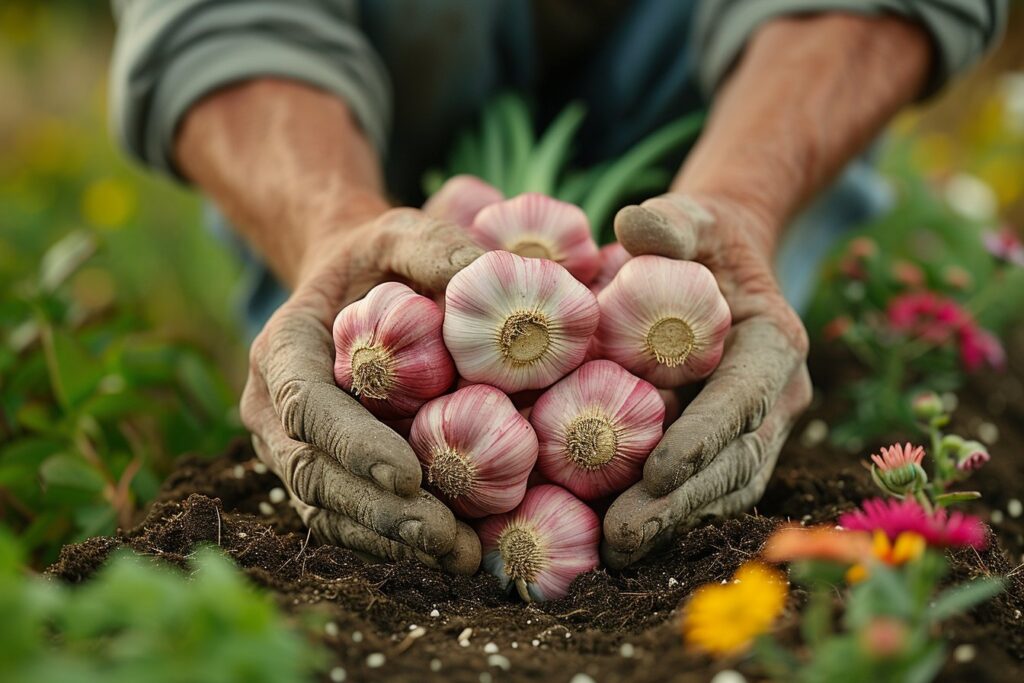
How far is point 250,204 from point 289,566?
36.8 inches

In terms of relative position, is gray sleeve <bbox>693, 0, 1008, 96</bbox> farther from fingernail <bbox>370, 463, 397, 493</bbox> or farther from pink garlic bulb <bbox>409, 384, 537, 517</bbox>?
fingernail <bbox>370, 463, 397, 493</bbox>

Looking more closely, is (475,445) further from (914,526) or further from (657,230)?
(914,526)

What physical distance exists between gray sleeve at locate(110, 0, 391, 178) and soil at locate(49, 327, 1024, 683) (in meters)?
0.87

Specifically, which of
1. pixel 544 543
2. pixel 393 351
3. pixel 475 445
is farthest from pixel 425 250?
pixel 544 543

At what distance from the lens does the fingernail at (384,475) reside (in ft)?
3.79

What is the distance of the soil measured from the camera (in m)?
0.99

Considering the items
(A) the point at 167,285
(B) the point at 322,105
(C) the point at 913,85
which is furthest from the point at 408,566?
(A) the point at 167,285

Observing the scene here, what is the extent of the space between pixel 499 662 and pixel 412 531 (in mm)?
214

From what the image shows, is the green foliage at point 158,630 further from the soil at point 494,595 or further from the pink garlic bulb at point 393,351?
the pink garlic bulb at point 393,351

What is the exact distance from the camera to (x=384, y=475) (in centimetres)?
116

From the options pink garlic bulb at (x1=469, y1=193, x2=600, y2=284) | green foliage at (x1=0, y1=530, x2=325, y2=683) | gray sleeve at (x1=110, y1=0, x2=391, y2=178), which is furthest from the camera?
gray sleeve at (x1=110, y1=0, x2=391, y2=178)

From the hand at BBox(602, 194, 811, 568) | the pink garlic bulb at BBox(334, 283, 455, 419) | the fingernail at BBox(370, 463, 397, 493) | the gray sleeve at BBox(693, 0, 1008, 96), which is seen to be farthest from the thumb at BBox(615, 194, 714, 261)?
the gray sleeve at BBox(693, 0, 1008, 96)

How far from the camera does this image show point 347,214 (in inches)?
65.4

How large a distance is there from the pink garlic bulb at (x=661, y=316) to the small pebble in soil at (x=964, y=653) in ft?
1.62
